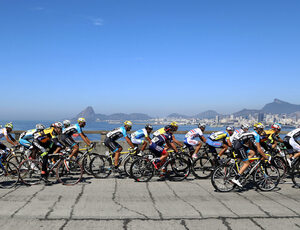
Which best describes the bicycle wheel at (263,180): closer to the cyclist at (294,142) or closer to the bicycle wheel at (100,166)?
the cyclist at (294,142)

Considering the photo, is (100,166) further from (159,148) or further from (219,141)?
(219,141)

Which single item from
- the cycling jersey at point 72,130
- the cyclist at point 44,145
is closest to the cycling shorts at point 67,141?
the cycling jersey at point 72,130

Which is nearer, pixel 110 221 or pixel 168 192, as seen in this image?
pixel 110 221

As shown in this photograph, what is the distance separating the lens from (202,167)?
9203 mm

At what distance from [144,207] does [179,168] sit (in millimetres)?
3276

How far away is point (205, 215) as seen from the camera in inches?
214

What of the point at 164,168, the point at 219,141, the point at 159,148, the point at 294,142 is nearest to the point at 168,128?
the point at 159,148

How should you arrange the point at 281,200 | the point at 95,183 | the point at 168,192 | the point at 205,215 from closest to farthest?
1. the point at 205,215
2. the point at 281,200
3. the point at 168,192
4. the point at 95,183

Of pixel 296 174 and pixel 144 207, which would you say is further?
pixel 296 174

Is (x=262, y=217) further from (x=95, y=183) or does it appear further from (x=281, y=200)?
(x=95, y=183)

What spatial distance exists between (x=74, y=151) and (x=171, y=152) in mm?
3214

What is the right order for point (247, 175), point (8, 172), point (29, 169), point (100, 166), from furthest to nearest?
1. point (100, 166)
2. point (29, 169)
3. point (8, 172)
4. point (247, 175)

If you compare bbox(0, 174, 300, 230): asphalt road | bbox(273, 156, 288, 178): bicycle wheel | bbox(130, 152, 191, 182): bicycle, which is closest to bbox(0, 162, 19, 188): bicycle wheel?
bbox(0, 174, 300, 230): asphalt road

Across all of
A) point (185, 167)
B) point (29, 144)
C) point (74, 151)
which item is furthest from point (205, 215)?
point (29, 144)
